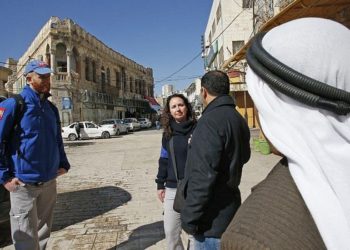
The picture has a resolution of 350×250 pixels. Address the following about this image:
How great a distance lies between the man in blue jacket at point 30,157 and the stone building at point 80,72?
28.7 metres

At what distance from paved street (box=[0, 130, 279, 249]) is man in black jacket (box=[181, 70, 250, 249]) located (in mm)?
2369

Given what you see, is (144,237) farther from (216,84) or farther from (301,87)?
(301,87)

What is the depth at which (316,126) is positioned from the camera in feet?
2.80

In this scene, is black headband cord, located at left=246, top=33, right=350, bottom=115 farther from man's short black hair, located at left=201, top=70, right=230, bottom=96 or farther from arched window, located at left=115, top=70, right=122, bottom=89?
arched window, located at left=115, top=70, right=122, bottom=89

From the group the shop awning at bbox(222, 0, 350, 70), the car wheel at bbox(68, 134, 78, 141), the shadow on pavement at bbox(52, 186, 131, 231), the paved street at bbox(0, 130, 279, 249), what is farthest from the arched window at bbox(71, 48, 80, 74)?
the shop awning at bbox(222, 0, 350, 70)

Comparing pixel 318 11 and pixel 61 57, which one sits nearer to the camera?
pixel 318 11

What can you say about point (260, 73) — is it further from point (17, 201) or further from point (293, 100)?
point (17, 201)

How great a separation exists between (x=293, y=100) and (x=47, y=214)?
321 cm

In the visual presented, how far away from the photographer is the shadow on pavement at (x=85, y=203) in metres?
5.73

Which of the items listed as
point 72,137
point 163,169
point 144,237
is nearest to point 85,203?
point 144,237

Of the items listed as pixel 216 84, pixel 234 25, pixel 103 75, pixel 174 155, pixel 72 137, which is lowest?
pixel 72 137

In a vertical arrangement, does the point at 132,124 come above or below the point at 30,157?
below

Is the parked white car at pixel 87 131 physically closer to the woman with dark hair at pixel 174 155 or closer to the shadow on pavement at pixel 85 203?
the shadow on pavement at pixel 85 203

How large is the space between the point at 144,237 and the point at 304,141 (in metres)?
4.18
